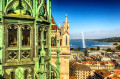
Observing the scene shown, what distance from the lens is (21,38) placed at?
183 inches

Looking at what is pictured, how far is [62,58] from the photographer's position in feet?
62.2

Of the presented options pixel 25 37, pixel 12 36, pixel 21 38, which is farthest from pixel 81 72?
pixel 21 38

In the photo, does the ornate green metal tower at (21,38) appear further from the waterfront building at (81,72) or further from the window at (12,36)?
the waterfront building at (81,72)

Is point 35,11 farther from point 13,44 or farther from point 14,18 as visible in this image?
point 13,44

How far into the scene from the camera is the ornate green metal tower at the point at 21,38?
445cm

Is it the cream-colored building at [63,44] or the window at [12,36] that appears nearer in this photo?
the window at [12,36]

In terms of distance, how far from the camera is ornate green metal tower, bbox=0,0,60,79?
4.45 metres

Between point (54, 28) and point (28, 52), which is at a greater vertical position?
point (54, 28)

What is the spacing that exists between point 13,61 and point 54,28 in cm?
1476

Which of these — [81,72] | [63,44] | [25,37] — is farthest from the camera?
[81,72]

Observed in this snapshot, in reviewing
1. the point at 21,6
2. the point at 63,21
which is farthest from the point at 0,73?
the point at 63,21

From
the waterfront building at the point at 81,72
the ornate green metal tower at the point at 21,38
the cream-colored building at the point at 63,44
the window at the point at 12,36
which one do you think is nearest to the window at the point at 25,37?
the ornate green metal tower at the point at 21,38

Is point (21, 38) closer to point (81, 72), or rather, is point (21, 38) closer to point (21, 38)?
point (21, 38)

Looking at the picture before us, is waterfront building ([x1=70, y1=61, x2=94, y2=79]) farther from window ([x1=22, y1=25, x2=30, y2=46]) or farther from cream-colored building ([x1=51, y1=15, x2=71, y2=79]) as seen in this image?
window ([x1=22, y1=25, x2=30, y2=46])
